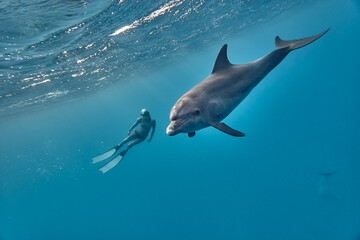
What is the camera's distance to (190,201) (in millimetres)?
23406

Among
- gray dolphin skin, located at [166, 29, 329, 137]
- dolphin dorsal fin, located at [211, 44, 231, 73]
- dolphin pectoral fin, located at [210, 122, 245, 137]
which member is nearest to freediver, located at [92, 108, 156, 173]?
dolphin dorsal fin, located at [211, 44, 231, 73]

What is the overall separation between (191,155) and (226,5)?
22867 millimetres

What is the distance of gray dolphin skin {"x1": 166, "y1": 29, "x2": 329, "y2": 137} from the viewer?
341cm

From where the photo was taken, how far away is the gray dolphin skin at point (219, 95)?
11.2 ft

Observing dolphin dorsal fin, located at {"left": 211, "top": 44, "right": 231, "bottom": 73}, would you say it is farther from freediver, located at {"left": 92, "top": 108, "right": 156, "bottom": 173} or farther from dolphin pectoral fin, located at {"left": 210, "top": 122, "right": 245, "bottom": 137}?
freediver, located at {"left": 92, "top": 108, "right": 156, "bottom": 173}

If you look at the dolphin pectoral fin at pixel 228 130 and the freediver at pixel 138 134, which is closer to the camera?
the dolphin pectoral fin at pixel 228 130

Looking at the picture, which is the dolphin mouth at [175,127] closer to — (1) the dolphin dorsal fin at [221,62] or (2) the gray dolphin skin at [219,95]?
(2) the gray dolphin skin at [219,95]

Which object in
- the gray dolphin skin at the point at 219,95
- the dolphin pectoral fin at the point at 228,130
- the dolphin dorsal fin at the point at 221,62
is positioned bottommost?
the dolphin pectoral fin at the point at 228,130

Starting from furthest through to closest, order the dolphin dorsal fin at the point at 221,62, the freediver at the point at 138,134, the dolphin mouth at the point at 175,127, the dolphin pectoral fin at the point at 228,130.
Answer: the freediver at the point at 138,134 < the dolphin dorsal fin at the point at 221,62 < the dolphin pectoral fin at the point at 228,130 < the dolphin mouth at the point at 175,127

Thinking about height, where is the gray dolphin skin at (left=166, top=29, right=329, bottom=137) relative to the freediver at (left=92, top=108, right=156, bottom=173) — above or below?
above

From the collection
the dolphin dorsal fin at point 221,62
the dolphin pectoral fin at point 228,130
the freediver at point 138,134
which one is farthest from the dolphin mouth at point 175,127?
the freediver at point 138,134

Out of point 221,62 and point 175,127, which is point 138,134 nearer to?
point 221,62

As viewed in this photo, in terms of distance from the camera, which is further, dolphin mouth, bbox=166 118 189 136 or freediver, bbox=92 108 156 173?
freediver, bbox=92 108 156 173

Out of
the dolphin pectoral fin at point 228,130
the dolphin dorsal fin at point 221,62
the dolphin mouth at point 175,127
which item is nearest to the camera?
the dolphin mouth at point 175,127
